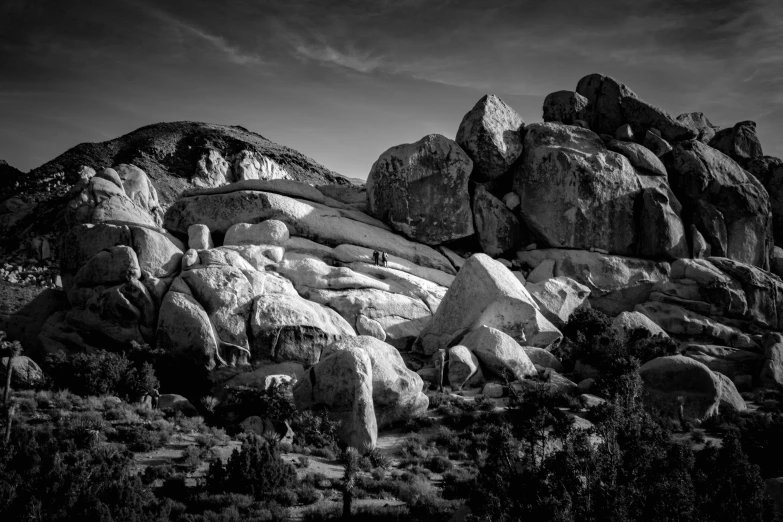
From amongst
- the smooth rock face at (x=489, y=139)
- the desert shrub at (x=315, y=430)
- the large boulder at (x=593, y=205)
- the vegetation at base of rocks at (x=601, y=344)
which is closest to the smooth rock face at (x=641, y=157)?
the large boulder at (x=593, y=205)

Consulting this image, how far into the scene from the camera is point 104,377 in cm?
2712

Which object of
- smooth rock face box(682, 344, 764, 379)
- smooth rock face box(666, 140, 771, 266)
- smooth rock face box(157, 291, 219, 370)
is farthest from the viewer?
smooth rock face box(666, 140, 771, 266)

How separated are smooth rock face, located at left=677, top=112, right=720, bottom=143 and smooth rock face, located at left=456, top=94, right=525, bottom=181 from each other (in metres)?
Result: 25.1

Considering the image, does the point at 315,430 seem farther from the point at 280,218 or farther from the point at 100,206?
the point at 100,206

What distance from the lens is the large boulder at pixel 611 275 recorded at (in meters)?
47.4

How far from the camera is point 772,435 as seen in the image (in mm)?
24719

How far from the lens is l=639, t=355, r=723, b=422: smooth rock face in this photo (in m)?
28.8

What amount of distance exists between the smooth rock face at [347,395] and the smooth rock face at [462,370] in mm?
7877

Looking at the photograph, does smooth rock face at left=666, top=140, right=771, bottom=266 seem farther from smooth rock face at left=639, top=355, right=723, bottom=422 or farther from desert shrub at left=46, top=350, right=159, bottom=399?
desert shrub at left=46, top=350, right=159, bottom=399

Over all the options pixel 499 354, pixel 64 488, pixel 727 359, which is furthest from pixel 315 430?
pixel 727 359

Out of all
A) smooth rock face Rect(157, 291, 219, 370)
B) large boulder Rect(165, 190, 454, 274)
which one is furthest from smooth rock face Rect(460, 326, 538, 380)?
smooth rock face Rect(157, 291, 219, 370)

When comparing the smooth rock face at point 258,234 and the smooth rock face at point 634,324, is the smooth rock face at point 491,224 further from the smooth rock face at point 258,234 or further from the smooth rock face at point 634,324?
the smooth rock face at point 258,234

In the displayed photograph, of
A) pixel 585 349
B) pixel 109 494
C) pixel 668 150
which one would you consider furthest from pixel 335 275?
pixel 668 150

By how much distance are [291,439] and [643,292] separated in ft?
118
